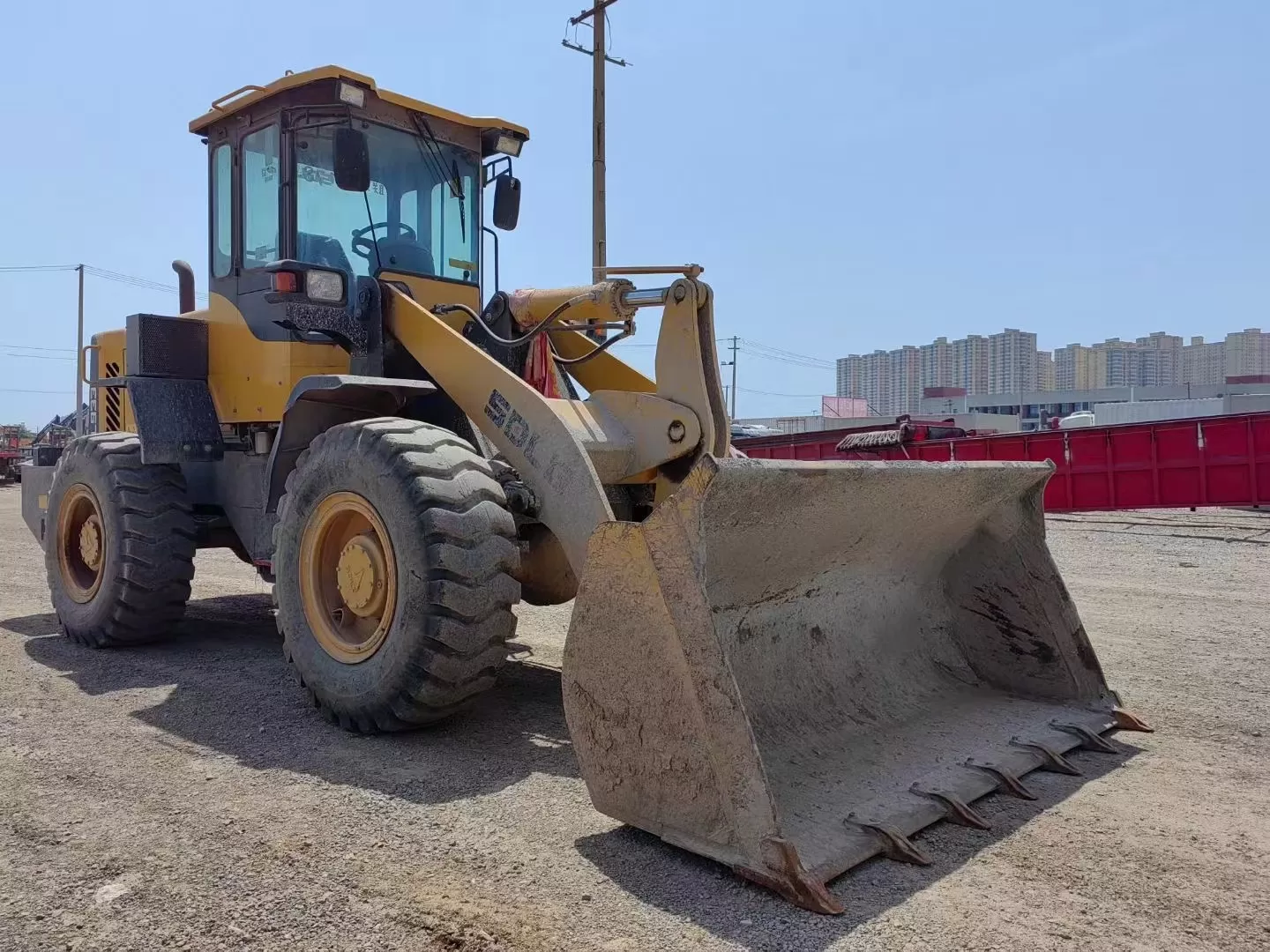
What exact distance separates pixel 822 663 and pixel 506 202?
3584 millimetres

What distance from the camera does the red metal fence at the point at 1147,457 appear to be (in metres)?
12.3

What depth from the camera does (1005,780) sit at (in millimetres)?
3424

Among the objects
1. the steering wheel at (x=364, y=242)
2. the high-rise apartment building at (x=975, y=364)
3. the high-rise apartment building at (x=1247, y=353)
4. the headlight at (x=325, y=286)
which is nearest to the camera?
the headlight at (x=325, y=286)

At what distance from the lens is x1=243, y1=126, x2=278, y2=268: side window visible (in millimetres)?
5547

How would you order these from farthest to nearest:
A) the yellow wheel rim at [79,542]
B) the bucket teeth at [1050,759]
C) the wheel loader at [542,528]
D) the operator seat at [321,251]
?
the yellow wheel rim at [79,542] < the operator seat at [321,251] < the bucket teeth at [1050,759] < the wheel loader at [542,528]

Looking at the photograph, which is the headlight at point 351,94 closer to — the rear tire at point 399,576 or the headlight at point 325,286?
the headlight at point 325,286

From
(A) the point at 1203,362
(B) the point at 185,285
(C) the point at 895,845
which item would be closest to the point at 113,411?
(B) the point at 185,285

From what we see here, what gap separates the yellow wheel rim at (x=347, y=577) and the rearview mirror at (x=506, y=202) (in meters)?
2.38

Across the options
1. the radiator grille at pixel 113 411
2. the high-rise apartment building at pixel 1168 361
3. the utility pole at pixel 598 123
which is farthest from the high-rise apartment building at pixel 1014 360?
the radiator grille at pixel 113 411

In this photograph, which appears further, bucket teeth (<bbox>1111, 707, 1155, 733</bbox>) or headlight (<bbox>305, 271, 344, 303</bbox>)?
headlight (<bbox>305, 271, 344, 303</bbox>)

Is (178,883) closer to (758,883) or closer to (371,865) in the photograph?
(371,865)

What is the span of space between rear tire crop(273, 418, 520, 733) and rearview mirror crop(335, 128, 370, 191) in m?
1.35

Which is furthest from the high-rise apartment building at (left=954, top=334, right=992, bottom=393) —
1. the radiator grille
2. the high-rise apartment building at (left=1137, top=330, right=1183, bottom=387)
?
the radiator grille

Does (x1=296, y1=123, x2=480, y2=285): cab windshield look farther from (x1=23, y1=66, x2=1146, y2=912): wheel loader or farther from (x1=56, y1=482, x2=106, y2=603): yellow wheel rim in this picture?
(x1=56, y1=482, x2=106, y2=603): yellow wheel rim
